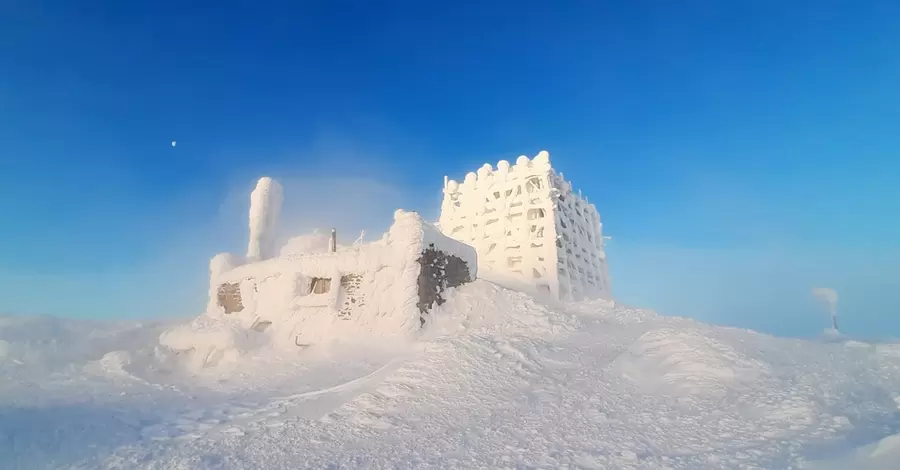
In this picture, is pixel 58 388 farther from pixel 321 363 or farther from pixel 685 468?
pixel 685 468

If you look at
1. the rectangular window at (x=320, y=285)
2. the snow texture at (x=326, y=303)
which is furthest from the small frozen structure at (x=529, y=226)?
the rectangular window at (x=320, y=285)

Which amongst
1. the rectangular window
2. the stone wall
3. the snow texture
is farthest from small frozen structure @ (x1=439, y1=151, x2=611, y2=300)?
the stone wall

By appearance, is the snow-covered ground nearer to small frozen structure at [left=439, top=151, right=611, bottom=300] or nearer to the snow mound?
the snow mound

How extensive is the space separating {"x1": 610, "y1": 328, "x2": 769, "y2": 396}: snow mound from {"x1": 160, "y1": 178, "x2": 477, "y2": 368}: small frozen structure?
626cm

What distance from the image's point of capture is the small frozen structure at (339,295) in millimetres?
14734

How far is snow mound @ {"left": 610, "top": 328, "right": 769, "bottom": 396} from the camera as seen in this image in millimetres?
8945

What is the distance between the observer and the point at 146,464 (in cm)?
646

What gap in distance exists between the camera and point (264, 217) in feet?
71.4

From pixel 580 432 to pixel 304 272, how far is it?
11.3 metres

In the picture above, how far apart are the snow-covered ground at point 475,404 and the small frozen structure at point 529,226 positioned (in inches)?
431

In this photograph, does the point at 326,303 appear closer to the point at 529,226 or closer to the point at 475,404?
the point at 475,404

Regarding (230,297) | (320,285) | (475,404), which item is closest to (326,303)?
(320,285)

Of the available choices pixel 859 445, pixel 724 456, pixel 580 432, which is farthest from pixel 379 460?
pixel 859 445

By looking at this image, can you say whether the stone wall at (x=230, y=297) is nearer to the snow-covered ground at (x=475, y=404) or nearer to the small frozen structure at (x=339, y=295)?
the small frozen structure at (x=339, y=295)
